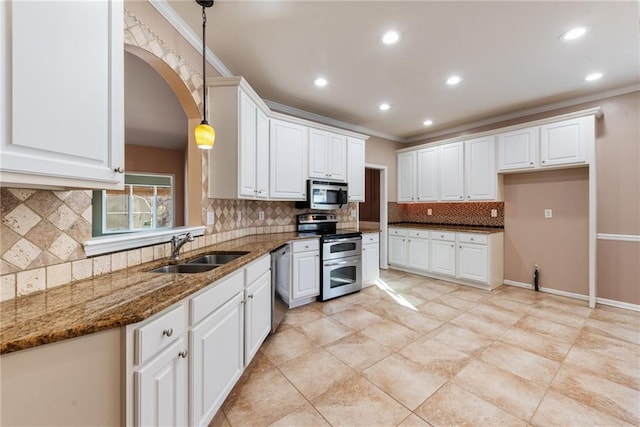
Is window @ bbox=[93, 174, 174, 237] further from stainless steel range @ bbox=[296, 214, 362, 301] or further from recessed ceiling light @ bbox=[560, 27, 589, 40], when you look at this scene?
recessed ceiling light @ bbox=[560, 27, 589, 40]

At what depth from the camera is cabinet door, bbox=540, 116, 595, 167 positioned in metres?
3.33

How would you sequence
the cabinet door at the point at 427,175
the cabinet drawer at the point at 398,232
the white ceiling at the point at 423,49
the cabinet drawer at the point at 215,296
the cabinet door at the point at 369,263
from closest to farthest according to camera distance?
1. the cabinet drawer at the point at 215,296
2. the white ceiling at the point at 423,49
3. the cabinet door at the point at 369,263
4. the cabinet door at the point at 427,175
5. the cabinet drawer at the point at 398,232

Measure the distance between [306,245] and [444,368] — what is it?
1.90 metres

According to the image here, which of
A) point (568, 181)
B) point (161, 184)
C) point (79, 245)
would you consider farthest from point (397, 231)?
point (161, 184)

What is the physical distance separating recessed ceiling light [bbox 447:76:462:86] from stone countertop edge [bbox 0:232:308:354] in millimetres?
3271

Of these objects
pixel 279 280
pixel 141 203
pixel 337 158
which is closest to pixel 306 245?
pixel 279 280

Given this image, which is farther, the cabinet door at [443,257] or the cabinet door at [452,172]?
the cabinet door at [452,172]

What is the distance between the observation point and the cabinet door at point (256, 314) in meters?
1.92

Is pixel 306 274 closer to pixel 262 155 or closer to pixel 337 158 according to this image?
pixel 262 155

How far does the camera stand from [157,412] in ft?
3.51

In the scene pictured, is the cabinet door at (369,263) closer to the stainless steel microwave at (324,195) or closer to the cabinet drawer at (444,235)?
the stainless steel microwave at (324,195)

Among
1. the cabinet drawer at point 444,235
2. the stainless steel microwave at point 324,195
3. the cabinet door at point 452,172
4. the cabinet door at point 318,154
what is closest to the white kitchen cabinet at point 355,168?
the stainless steel microwave at point 324,195

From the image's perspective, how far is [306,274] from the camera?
3348mm

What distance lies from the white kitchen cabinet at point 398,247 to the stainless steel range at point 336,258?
1.51 metres
